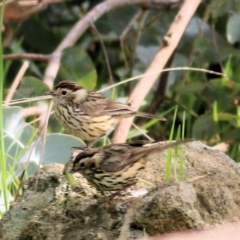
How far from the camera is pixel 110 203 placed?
2664 mm

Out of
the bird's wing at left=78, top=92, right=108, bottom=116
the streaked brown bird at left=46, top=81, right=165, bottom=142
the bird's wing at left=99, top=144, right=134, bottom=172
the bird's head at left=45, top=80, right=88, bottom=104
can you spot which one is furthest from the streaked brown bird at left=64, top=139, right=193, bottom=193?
the bird's head at left=45, top=80, right=88, bottom=104

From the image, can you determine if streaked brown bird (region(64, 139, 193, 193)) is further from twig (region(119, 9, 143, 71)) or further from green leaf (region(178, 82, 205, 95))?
twig (region(119, 9, 143, 71))

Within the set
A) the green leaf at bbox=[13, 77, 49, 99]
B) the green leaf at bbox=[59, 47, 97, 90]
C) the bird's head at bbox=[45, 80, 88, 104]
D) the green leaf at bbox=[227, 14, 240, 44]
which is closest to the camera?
the bird's head at bbox=[45, 80, 88, 104]

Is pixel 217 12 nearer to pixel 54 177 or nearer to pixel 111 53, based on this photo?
pixel 111 53

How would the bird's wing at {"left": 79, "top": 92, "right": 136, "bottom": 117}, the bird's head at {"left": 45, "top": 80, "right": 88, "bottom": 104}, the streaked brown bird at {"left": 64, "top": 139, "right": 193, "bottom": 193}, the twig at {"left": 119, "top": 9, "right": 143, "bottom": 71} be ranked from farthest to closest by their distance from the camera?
the twig at {"left": 119, "top": 9, "right": 143, "bottom": 71} < the bird's head at {"left": 45, "top": 80, "right": 88, "bottom": 104} < the bird's wing at {"left": 79, "top": 92, "right": 136, "bottom": 117} < the streaked brown bird at {"left": 64, "top": 139, "right": 193, "bottom": 193}

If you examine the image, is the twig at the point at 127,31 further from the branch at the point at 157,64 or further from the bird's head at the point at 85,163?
the bird's head at the point at 85,163

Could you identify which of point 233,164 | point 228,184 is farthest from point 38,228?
point 233,164

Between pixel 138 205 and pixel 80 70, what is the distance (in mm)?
2588

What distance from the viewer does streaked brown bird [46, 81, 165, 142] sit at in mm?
3943

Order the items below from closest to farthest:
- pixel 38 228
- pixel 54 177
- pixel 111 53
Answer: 1. pixel 38 228
2. pixel 54 177
3. pixel 111 53

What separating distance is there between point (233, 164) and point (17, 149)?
1.35 meters

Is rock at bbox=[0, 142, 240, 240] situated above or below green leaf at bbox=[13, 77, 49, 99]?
above

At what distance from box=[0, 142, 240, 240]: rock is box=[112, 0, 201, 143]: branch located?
2.78ft

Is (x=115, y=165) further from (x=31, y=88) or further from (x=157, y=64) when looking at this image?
(x=31, y=88)
